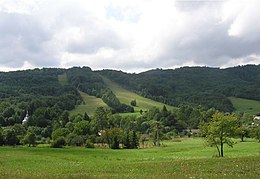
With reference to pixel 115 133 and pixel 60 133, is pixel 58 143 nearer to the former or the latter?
pixel 115 133

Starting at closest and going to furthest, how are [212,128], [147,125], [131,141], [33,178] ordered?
[33,178], [212,128], [131,141], [147,125]

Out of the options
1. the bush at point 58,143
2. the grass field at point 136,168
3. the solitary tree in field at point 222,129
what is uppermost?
the solitary tree in field at point 222,129

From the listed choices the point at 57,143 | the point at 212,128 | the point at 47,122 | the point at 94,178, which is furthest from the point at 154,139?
the point at 94,178

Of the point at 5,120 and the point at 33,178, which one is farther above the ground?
the point at 5,120

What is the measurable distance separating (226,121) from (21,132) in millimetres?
103501

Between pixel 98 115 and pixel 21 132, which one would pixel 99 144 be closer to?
pixel 21 132

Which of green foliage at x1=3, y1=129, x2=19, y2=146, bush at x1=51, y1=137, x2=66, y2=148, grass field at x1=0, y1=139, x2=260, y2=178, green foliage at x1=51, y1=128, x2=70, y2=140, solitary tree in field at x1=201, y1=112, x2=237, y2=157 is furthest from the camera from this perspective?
green foliage at x1=51, y1=128, x2=70, y2=140

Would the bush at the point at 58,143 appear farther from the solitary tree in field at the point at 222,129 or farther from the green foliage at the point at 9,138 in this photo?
the solitary tree in field at the point at 222,129

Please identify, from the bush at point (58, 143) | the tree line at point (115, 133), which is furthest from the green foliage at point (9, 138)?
the bush at point (58, 143)

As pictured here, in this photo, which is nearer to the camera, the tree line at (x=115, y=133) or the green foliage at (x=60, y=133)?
the tree line at (x=115, y=133)

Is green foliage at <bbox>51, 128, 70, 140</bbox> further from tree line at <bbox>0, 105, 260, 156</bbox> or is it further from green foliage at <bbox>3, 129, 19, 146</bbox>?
green foliage at <bbox>3, 129, 19, 146</bbox>

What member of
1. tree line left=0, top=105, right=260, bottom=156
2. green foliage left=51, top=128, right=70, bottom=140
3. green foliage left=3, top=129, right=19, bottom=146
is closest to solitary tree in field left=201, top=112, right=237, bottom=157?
tree line left=0, top=105, right=260, bottom=156

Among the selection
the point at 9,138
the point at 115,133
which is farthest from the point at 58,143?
the point at 115,133

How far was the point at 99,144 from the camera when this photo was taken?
437ft
